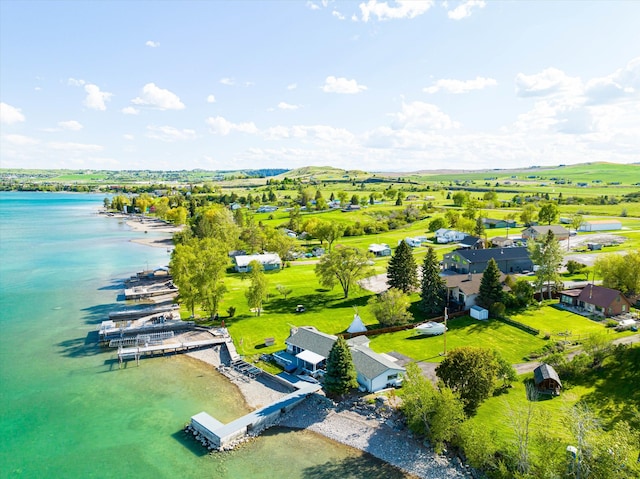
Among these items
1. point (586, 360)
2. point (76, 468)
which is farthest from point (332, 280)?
point (76, 468)

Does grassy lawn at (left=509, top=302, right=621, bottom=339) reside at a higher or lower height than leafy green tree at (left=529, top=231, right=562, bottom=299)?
lower

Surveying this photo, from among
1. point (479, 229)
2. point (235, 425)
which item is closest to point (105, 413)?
point (235, 425)

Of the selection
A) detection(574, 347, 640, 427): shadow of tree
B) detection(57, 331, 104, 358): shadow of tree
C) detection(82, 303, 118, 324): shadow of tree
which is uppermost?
detection(574, 347, 640, 427): shadow of tree

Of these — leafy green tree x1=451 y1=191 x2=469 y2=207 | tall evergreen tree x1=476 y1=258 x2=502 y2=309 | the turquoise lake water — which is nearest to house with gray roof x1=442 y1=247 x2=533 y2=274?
tall evergreen tree x1=476 y1=258 x2=502 y2=309

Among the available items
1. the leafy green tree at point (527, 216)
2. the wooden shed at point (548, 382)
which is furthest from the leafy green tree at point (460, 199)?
the wooden shed at point (548, 382)

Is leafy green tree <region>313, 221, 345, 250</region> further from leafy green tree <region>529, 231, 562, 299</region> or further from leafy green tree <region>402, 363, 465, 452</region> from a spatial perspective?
leafy green tree <region>402, 363, 465, 452</region>

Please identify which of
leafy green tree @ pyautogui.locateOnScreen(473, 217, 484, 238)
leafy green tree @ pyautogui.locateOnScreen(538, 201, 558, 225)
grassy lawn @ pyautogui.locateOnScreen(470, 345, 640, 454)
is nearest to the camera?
grassy lawn @ pyautogui.locateOnScreen(470, 345, 640, 454)

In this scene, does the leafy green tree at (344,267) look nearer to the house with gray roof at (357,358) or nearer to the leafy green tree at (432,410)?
the house with gray roof at (357,358)
